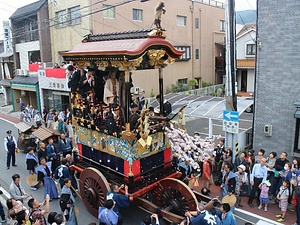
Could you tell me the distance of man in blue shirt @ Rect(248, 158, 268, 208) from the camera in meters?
8.47

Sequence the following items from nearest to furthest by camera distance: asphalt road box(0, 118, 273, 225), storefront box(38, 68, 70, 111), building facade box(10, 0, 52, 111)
→ asphalt road box(0, 118, 273, 225), storefront box(38, 68, 70, 111), building facade box(10, 0, 52, 111)

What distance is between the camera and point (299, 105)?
10.4m

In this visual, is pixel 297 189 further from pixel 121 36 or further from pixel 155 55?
pixel 121 36

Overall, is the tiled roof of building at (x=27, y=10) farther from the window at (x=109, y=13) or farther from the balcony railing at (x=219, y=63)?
the balcony railing at (x=219, y=63)

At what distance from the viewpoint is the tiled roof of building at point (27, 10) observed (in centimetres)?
2392

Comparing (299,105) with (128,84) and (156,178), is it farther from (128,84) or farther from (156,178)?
(128,84)

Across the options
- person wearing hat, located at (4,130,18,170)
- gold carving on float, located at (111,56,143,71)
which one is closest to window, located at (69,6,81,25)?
person wearing hat, located at (4,130,18,170)

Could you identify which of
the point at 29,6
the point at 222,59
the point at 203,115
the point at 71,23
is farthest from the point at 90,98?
the point at 222,59

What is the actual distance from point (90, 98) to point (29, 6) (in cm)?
2159

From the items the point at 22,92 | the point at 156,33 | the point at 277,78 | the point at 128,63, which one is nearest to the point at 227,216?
the point at 128,63

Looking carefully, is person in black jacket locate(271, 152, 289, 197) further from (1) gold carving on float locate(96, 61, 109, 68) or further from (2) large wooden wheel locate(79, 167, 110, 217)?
(1) gold carving on float locate(96, 61, 109, 68)

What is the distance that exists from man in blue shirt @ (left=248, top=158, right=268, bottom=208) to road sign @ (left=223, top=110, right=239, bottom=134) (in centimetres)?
135

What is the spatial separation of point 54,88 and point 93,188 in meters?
14.5

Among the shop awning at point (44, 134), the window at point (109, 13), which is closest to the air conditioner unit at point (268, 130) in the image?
the shop awning at point (44, 134)
